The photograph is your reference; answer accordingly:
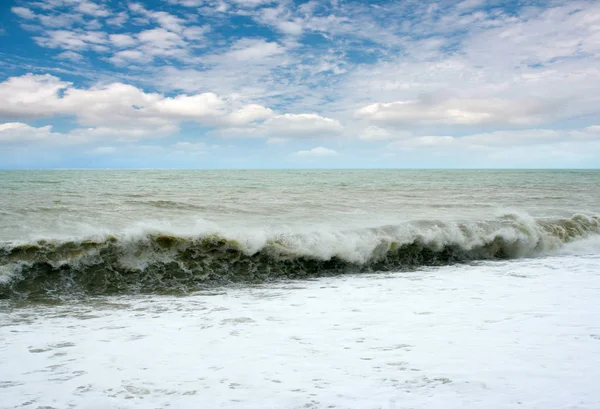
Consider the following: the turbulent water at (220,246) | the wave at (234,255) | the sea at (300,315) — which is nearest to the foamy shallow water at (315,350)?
the sea at (300,315)

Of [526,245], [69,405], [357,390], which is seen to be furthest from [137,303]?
[526,245]

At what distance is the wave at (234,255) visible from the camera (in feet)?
24.8

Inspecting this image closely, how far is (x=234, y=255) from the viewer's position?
8828 millimetres

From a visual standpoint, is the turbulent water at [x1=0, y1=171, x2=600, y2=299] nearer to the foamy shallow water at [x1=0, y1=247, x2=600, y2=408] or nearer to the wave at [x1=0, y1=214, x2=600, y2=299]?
the wave at [x1=0, y1=214, x2=600, y2=299]

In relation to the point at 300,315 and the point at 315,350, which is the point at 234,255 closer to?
the point at 300,315

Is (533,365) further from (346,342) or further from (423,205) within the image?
(423,205)

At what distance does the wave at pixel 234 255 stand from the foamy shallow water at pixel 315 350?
1040mm

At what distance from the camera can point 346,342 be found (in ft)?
13.9

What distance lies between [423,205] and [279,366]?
15.2 meters

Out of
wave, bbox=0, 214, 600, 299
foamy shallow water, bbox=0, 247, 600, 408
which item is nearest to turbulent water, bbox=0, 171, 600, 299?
wave, bbox=0, 214, 600, 299

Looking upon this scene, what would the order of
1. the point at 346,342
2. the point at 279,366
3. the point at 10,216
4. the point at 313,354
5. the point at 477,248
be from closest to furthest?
the point at 279,366
the point at 313,354
the point at 346,342
the point at 477,248
the point at 10,216

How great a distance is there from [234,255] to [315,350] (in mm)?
5046

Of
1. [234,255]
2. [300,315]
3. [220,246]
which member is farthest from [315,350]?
[220,246]

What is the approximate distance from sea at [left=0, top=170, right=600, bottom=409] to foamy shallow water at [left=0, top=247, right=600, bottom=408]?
20 mm
